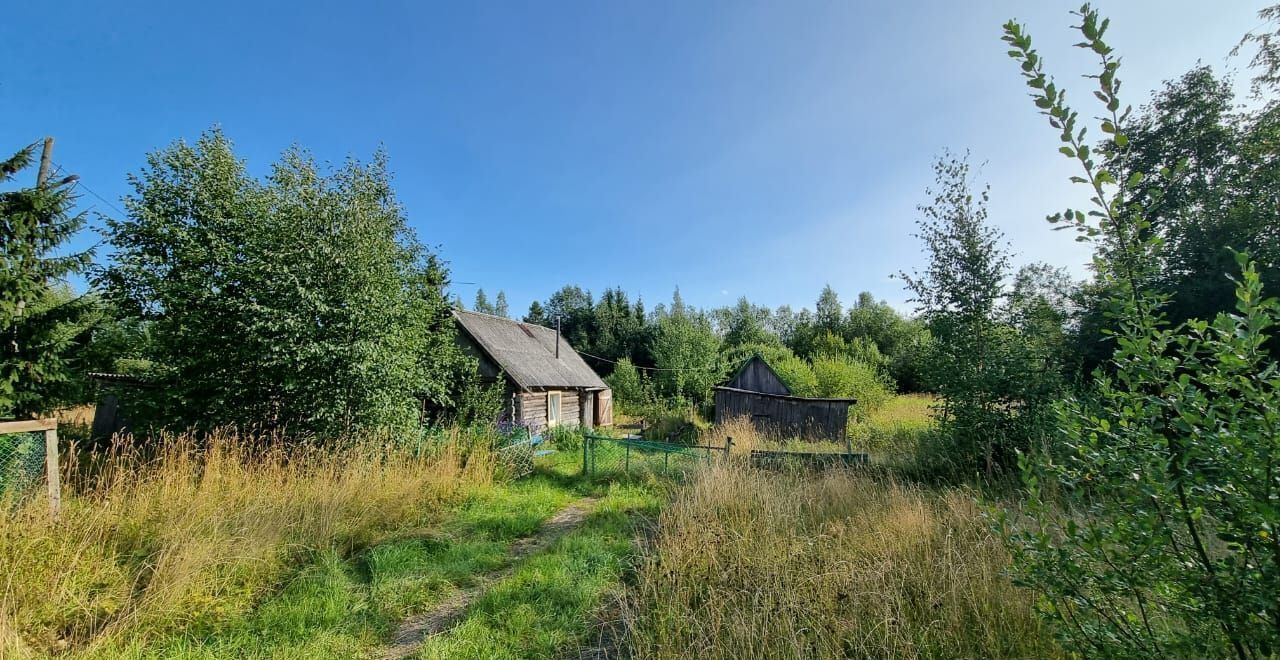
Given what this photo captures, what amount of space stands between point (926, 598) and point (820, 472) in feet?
11.7

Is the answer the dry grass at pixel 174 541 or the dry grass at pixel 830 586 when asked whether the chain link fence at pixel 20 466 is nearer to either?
the dry grass at pixel 174 541

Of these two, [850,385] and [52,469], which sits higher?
[52,469]

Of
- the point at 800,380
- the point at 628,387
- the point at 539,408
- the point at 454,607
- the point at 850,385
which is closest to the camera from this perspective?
the point at 454,607

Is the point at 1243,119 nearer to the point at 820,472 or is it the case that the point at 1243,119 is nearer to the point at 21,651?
the point at 820,472

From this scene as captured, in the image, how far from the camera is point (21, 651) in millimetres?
2871

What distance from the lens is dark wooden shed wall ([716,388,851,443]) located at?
13773 millimetres

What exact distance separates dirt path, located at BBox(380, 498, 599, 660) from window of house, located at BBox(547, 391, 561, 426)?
10.5 meters

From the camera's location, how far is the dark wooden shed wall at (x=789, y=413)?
45.2 ft

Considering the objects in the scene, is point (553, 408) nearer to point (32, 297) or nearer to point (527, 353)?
point (527, 353)

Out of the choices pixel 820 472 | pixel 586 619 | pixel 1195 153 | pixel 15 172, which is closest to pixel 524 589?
pixel 586 619

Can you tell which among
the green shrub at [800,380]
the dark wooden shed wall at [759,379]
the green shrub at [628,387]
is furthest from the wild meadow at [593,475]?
the green shrub at [628,387]

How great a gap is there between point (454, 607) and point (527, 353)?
46.9 ft

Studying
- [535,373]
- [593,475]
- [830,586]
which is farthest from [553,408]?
[830,586]

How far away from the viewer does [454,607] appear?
4055 millimetres
